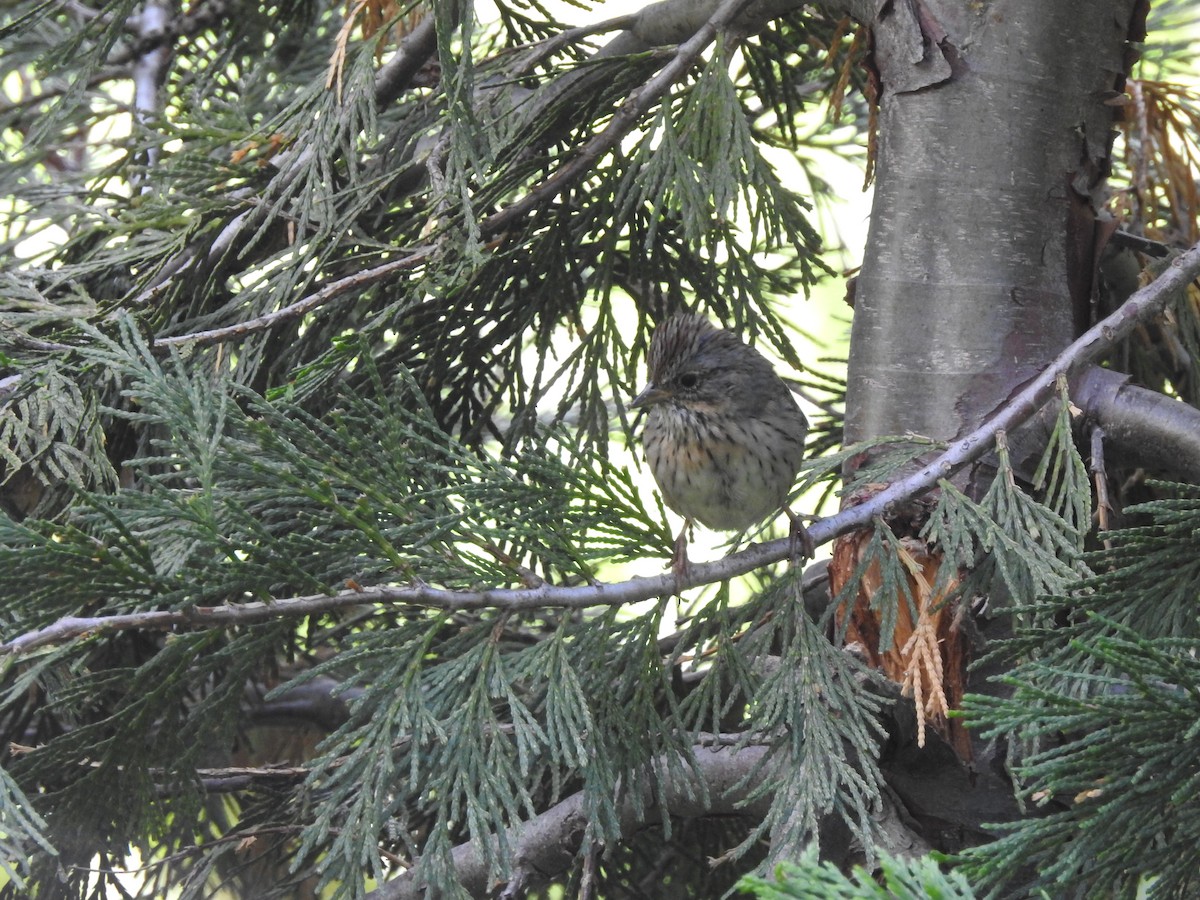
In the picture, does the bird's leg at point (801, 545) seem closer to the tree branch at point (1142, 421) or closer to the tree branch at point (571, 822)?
the tree branch at point (571, 822)

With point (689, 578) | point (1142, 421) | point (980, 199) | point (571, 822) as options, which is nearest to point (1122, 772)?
point (689, 578)

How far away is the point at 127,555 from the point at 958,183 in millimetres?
1773

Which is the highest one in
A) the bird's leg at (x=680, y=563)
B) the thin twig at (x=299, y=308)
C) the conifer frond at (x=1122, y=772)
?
the thin twig at (x=299, y=308)

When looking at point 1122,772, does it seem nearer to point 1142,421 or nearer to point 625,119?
point 1142,421

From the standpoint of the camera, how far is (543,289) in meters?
2.99

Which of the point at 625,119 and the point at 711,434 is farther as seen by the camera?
the point at 711,434

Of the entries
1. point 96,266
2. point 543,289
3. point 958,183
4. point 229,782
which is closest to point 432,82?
point 543,289

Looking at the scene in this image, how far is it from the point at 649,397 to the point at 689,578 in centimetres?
106

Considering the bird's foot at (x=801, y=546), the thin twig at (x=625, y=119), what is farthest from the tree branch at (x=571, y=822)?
the thin twig at (x=625, y=119)

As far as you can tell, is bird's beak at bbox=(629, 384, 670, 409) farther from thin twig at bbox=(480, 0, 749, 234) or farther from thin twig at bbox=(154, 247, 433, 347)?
thin twig at bbox=(154, 247, 433, 347)

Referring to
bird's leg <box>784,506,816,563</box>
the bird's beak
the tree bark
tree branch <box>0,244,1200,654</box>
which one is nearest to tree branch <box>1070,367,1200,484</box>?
tree branch <box>0,244,1200,654</box>

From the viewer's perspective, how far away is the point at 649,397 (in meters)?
3.14

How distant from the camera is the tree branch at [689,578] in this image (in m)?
1.78

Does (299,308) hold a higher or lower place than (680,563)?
higher
